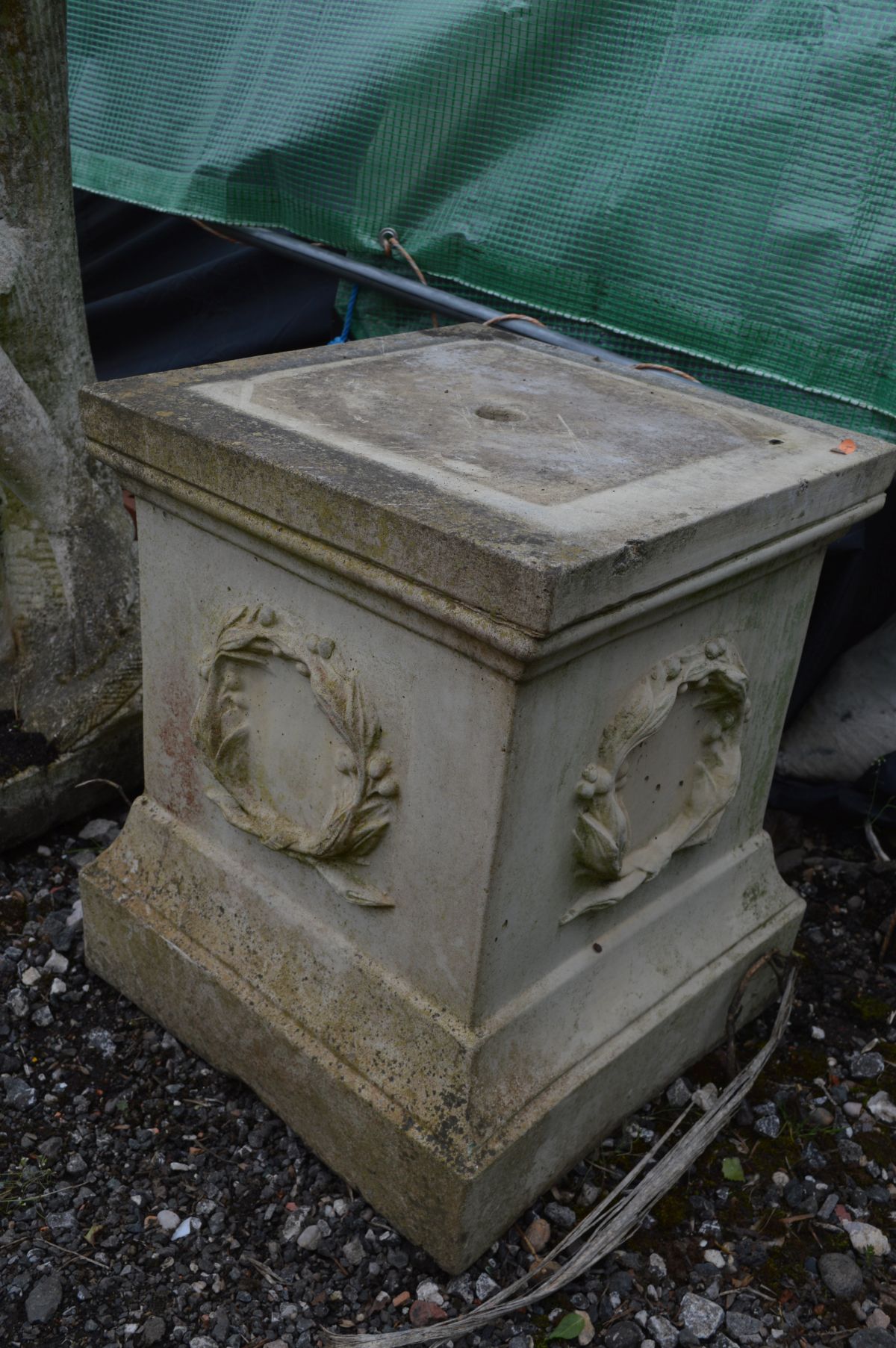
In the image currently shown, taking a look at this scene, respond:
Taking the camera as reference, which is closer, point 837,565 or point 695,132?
point 695,132

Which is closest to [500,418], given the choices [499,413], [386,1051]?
[499,413]

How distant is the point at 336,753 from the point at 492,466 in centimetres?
48

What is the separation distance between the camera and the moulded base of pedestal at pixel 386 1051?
172 cm

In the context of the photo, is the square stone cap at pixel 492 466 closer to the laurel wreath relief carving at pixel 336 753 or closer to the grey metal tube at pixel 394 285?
the laurel wreath relief carving at pixel 336 753

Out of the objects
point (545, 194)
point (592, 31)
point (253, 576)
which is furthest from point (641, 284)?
point (253, 576)

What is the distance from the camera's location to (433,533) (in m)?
1.42

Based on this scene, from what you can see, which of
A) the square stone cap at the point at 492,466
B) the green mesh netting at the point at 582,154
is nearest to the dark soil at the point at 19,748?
the square stone cap at the point at 492,466

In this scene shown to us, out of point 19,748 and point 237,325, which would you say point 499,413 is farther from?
point 237,325

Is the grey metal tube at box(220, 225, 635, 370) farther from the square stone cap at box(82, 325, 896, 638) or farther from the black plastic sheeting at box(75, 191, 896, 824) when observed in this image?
the square stone cap at box(82, 325, 896, 638)

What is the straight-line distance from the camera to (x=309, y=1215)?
74.3 inches

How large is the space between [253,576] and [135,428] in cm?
29

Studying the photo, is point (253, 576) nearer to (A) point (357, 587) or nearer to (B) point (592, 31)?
(A) point (357, 587)

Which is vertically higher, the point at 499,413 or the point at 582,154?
the point at 582,154

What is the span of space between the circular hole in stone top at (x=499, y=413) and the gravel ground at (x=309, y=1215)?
3.89ft
